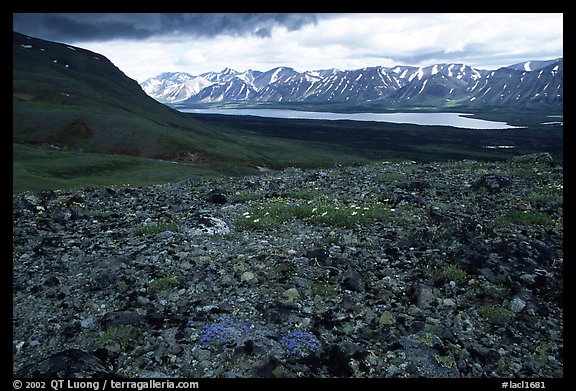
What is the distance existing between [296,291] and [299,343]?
7.04 feet

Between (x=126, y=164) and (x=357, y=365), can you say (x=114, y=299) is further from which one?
(x=126, y=164)

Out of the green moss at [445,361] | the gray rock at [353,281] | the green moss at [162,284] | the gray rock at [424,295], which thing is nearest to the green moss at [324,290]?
the gray rock at [353,281]

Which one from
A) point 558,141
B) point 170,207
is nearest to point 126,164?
point 170,207

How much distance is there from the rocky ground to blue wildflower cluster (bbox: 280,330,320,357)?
0.03 metres

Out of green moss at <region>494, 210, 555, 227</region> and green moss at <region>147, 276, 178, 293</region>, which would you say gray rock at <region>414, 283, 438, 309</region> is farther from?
green moss at <region>494, 210, 555, 227</region>

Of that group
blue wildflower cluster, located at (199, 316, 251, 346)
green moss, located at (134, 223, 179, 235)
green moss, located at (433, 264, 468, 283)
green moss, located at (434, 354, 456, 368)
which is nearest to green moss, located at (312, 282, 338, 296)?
blue wildflower cluster, located at (199, 316, 251, 346)

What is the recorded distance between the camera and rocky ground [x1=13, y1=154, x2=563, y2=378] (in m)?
7.54

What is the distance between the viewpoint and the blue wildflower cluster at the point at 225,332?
8094mm

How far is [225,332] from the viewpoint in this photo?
837 cm

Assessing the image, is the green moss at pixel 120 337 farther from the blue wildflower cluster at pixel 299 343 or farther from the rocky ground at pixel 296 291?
the blue wildflower cluster at pixel 299 343

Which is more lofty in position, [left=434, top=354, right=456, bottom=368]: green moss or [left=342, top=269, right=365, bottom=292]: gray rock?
[left=342, top=269, right=365, bottom=292]: gray rock

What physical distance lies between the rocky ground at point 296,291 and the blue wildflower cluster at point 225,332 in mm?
41

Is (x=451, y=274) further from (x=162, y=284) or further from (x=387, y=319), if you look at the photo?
(x=162, y=284)
